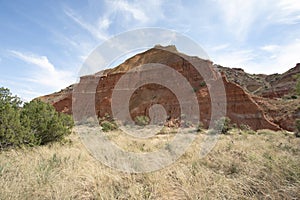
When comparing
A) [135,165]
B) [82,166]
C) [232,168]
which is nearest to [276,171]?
[232,168]

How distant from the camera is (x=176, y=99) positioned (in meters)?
36.2

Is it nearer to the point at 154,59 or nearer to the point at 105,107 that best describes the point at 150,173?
the point at 105,107

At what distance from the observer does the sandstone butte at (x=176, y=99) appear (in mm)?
32406

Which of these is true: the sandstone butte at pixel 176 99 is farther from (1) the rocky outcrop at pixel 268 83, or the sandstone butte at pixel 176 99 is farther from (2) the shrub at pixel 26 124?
(2) the shrub at pixel 26 124

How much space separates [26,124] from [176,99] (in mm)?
30719

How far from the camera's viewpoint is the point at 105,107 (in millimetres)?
40156

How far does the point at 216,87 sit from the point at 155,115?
1128cm

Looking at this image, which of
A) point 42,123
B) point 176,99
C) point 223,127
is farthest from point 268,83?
point 42,123

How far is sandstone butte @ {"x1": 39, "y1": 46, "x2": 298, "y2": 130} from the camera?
106 ft

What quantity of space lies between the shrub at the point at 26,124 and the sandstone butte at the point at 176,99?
84.9 ft

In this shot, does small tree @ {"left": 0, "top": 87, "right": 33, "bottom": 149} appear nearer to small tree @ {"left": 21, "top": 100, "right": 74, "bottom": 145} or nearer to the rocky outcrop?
small tree @ {"left": 21, "top": 100, "right": 74, "bottom": 145}

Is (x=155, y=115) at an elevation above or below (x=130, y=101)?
below

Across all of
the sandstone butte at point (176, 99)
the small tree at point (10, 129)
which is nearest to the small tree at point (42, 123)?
the small tree at point (10, 129)

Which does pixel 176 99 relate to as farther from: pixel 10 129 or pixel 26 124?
pixel 10 129
